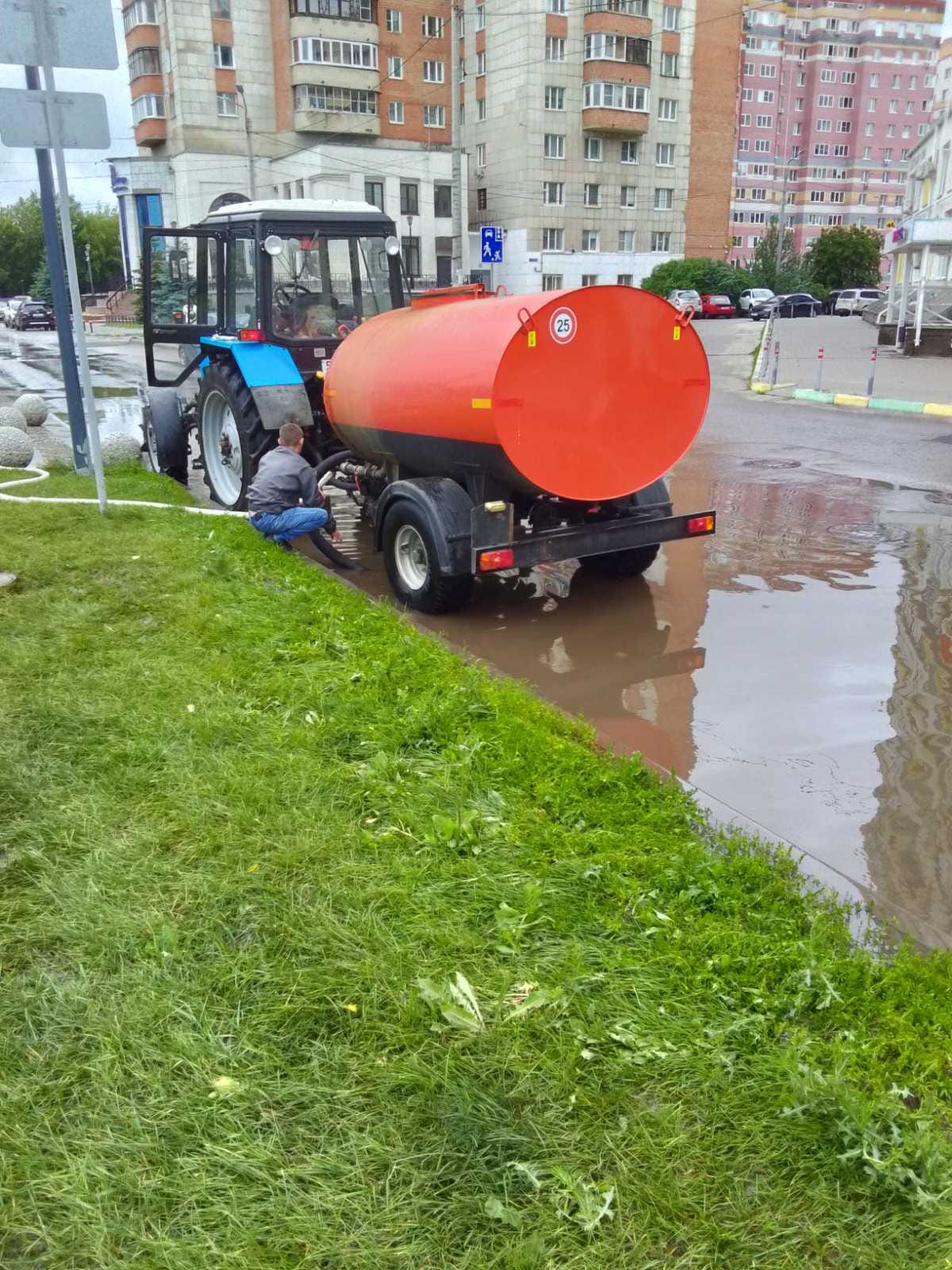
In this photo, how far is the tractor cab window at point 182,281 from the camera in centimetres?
973

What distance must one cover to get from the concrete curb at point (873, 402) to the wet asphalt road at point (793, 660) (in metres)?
5.99

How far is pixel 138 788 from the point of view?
4086 millimetres

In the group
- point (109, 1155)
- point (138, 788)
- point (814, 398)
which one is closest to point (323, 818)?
point (138, 788)

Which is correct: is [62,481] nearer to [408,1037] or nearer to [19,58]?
[19,58]

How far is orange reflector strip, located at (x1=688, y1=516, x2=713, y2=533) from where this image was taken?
7.23 metres

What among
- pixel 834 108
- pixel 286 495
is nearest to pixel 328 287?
pixel 286 495

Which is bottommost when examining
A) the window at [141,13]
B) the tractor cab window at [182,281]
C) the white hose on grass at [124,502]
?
the white hose on grass at [124,502]

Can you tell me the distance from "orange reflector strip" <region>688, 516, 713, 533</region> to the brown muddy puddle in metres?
0.53

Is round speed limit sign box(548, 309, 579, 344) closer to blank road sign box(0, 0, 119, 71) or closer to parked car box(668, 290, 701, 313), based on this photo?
blank road sign box(0, 0, 119, 71)

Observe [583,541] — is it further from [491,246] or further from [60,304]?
[491,246]

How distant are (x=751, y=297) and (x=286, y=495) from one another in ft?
155

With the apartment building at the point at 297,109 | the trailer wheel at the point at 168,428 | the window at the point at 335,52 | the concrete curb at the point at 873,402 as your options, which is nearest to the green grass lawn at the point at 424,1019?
the trailer wheel at the point at 168,428

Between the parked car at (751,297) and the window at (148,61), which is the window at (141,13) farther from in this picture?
the parked car at (751,297)

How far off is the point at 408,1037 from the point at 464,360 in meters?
4.57
